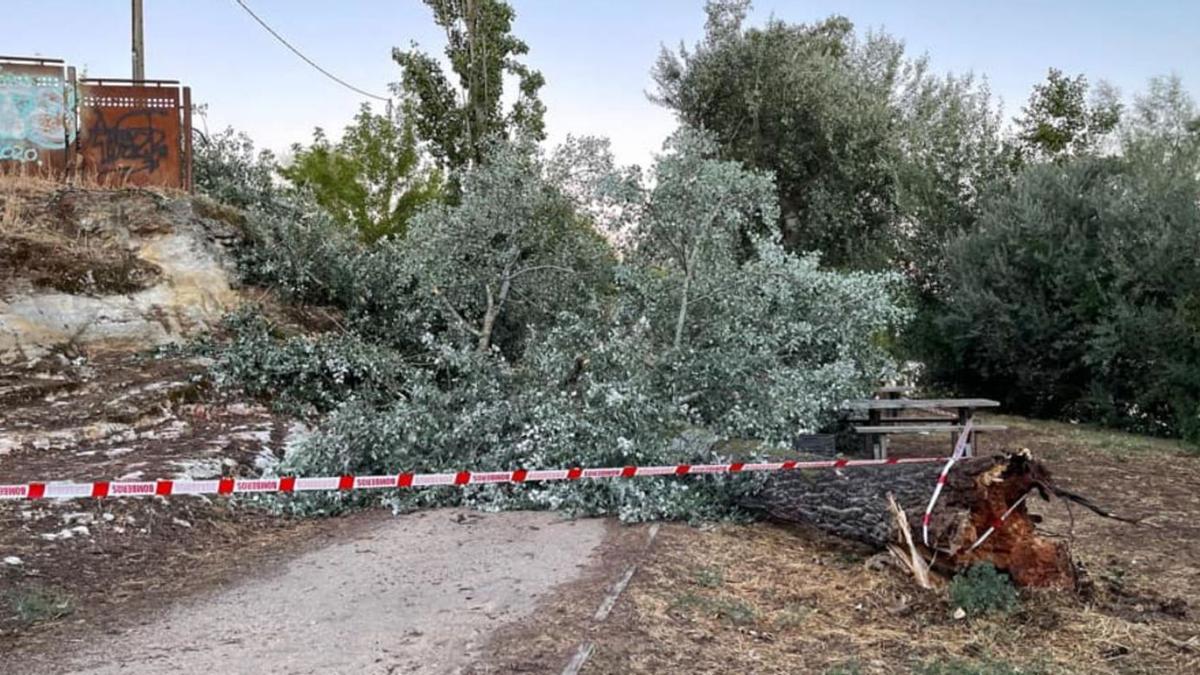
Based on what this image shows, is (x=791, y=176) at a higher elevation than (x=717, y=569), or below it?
higher

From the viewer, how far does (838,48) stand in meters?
19.8

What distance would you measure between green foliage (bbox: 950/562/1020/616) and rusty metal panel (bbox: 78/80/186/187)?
10494 millimetres

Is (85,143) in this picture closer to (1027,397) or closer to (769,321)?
(769,321)

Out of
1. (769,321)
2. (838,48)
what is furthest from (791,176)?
(769,321)

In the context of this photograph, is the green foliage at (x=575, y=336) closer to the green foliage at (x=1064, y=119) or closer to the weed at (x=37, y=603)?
the weed at (x=37, y=603)

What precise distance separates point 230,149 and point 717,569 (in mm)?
12144

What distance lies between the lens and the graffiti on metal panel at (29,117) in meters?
11.2

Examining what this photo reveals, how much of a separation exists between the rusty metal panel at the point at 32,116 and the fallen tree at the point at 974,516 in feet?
34.5

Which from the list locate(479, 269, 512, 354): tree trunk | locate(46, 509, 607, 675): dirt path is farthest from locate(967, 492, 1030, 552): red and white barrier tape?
locate(479, 269, 512, 354): tree trunk

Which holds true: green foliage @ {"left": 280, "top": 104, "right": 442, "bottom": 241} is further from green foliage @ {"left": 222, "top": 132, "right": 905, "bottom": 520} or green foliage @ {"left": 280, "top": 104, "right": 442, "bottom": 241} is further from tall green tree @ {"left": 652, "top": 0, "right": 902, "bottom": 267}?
green foliage @ {"left": 222, "top": 132, "right": 905, "bottom": 520}

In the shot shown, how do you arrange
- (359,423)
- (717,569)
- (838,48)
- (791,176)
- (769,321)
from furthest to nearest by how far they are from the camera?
(838,48) < (791,176) < (769,321) < (359,423) < (717,569)

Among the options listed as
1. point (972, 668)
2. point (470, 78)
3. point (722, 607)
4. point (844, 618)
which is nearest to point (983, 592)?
point (844, 618)

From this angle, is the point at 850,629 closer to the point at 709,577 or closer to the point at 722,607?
the point at 722,607

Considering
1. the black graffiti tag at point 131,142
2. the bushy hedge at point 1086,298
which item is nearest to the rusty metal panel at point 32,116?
the black graffiti tag at point 131,142
